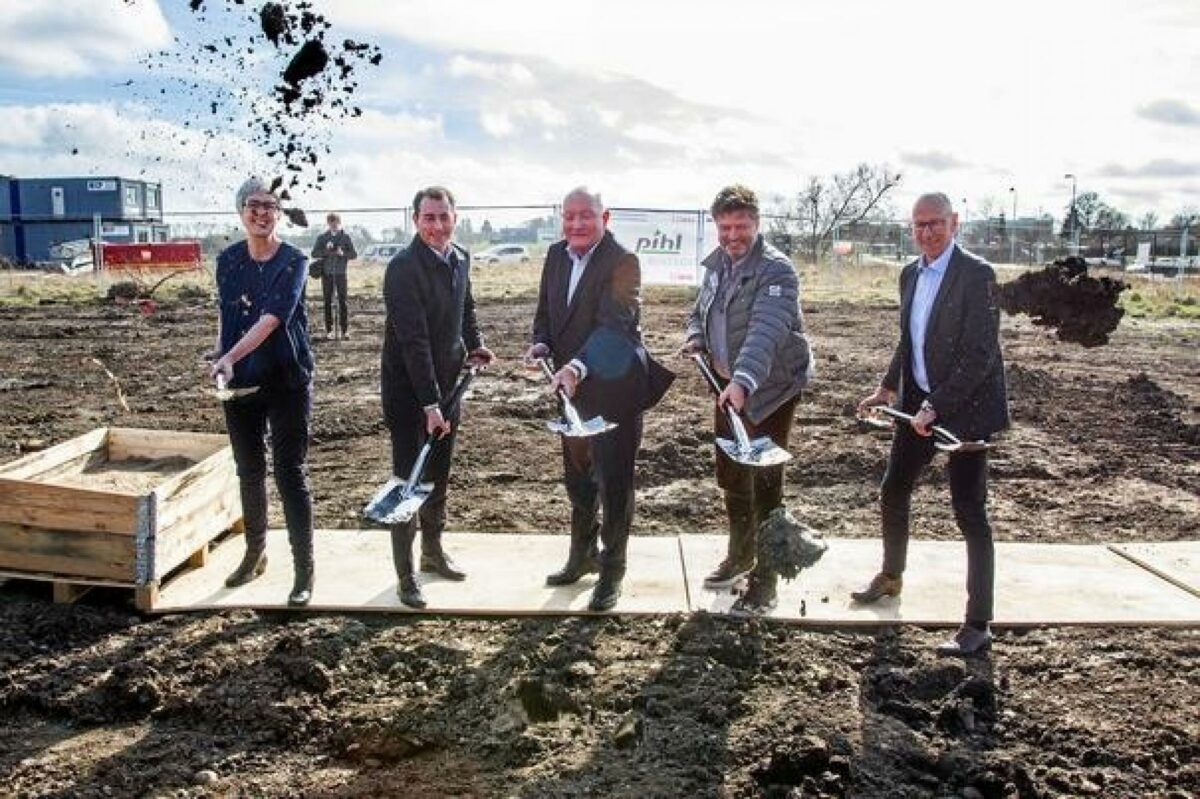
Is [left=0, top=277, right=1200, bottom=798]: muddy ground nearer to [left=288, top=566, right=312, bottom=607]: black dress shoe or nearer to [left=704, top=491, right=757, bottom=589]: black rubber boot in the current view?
[left=288, top=566, right=312, bottom=607]: black dress shoe

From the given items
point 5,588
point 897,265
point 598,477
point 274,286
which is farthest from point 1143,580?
point 897,265

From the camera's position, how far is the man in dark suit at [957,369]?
4.70 meters

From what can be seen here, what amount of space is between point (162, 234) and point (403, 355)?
1485 inches

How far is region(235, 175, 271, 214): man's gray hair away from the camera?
5105 mm

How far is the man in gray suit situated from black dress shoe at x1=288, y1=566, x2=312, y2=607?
6.69 ft

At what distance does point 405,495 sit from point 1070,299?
7346 millimetres

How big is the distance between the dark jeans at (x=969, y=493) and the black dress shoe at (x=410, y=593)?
94.2 inches

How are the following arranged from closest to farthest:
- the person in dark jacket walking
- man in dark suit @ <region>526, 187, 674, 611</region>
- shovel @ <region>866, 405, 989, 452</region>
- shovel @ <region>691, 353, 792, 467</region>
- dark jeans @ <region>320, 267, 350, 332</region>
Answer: shovel @ <region>866, 405, 989, 452</region>, shovel @ <region>691, 353, 792, 467</region>, man in dark suit @ <region>526, 187, 674, 611</region>, the person in dark jacket walking, dark jeans @ <region>320, 267, 350, 332</region>

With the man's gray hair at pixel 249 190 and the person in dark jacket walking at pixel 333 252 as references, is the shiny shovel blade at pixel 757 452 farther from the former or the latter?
the person in dark jacket walking at pixel 333 252

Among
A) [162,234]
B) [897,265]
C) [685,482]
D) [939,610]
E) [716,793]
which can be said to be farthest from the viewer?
[162,234]

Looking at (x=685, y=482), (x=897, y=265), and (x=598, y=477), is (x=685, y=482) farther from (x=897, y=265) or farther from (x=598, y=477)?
(x=897, y=265)

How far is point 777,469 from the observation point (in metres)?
5.39

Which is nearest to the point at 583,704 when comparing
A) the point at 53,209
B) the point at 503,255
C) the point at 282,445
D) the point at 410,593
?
the point at 410,593

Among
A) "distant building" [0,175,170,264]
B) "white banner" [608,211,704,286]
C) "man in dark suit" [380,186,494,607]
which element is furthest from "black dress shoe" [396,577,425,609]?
"distant building" [0,175,170,264]
